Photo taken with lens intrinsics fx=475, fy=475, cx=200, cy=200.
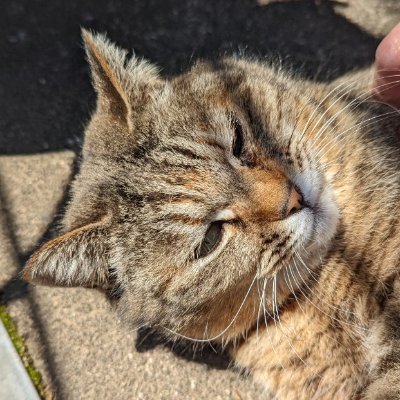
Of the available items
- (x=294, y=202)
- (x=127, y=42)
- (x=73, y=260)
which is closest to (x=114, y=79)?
(x=73, y=260)

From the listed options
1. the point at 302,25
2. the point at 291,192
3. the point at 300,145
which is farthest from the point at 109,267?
the point at 302,25

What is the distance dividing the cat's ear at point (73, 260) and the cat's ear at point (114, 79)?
0.55m

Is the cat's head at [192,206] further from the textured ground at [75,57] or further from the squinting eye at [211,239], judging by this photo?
the textured ground at [75,57]

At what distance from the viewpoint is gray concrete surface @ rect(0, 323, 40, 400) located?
103 inches

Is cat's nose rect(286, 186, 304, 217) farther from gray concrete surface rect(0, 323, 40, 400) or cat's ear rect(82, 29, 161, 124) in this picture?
gray concrete surface rect(0, 323, 40, 400)

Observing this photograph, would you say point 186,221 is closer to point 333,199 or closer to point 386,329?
point 333,199

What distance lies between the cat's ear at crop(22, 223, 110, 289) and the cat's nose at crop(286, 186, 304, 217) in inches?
30.0

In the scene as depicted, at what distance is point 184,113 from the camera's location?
6.73ft

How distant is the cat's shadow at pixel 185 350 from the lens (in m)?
2.77

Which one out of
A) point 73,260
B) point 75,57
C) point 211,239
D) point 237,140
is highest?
point 75,57

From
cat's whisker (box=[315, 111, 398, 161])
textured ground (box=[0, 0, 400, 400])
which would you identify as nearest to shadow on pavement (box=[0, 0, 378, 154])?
textured ground (box=[0, 0, 400, 400])

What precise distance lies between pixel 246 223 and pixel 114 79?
2.78 ft

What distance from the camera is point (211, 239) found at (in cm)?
197

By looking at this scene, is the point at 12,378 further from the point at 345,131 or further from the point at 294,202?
the point at 345,131
